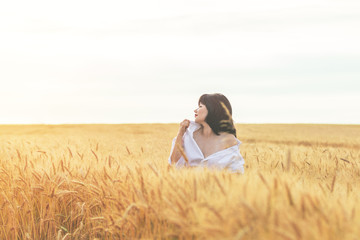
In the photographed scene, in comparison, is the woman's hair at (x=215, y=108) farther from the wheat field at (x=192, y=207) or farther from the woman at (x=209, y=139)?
the wheat field at (x=192, y=207)

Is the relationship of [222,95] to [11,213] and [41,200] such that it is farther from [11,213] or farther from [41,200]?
[11,213]

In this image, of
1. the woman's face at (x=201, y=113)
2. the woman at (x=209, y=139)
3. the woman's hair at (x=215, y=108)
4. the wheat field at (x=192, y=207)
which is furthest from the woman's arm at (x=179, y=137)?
the wheat field at (x=192, y=207)

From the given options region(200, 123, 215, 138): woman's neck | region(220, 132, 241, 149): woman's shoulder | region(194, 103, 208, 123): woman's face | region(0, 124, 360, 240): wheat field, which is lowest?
region(0, 124, 360, 240): wheat field

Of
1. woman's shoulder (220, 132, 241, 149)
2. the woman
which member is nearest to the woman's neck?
the woman

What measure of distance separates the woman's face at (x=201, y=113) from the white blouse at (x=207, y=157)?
0.14 m

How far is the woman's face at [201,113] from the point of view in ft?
14.5

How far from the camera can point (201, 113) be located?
442 cm

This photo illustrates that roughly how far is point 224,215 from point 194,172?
2.87 ft

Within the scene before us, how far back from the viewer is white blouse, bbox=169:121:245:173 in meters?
4.38

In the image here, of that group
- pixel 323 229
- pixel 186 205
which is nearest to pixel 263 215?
pixel 323 229

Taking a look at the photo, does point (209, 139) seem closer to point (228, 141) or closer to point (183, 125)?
point (228, 141)

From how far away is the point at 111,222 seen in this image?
9.31ft

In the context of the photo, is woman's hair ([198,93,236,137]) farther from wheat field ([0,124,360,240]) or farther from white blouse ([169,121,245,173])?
wheat field ([0,124,360,240])

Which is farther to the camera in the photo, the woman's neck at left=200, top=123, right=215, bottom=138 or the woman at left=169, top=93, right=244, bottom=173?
the woman's neck at left=200, top=123, right=215, bottom=138
